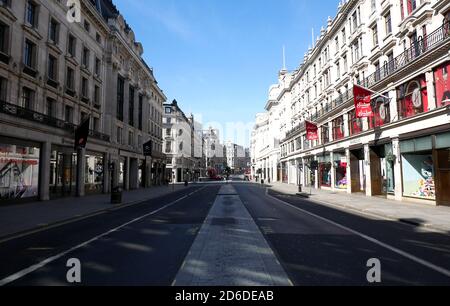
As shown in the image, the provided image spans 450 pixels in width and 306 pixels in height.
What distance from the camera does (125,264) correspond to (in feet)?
23.2

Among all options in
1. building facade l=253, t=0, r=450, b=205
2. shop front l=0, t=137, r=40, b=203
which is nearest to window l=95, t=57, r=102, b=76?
shop front l=0, t=137, r=40, b=203

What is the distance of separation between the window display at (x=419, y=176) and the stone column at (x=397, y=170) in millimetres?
311

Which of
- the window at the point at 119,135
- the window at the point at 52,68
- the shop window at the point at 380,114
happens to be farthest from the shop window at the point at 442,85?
the window at the point at 119,135

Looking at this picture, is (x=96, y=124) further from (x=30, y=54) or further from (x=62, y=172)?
(x=30, y=54)

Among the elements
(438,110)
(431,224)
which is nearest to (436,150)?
(438,110)

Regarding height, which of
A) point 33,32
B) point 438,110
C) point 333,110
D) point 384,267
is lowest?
point 384,267

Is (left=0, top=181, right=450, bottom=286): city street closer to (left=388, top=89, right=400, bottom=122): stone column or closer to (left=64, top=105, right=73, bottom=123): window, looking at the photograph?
(left=388, top=89, right=400, bottom=122): stone column

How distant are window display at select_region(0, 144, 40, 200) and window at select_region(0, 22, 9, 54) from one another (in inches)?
244

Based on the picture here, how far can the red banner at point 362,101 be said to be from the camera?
85.0 ft

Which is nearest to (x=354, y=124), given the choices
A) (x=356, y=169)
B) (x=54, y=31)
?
(x=356, y=169)

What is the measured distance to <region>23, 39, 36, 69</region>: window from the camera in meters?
23.9

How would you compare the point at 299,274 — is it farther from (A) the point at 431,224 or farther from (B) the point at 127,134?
(B) the point at 127,134

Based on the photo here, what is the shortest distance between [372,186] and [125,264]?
88.7ft

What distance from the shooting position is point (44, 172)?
2472cm
